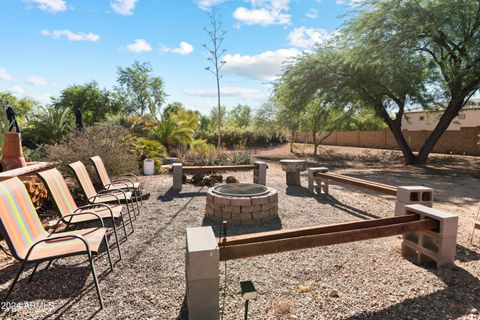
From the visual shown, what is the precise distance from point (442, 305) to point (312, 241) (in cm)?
114

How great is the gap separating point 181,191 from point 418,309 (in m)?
5.28

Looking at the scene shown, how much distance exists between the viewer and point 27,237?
2.58 meters

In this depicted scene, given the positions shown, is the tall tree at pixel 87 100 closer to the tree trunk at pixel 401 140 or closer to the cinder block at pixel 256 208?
the tree trunk at pixel 401 140

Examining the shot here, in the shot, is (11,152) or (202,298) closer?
(202,298)

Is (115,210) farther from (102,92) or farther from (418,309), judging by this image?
(102,92)

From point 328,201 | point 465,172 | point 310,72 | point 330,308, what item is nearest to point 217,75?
point 310,72

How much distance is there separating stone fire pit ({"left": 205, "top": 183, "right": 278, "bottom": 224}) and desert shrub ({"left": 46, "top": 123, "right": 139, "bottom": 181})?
319cm

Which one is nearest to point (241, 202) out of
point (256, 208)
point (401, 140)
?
point (256, 208)

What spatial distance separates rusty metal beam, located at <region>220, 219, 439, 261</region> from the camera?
2.33 meters

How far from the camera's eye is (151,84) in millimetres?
39219

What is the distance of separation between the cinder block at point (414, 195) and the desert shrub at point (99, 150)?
5882mm

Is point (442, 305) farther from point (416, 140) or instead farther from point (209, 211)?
point (416, 140)

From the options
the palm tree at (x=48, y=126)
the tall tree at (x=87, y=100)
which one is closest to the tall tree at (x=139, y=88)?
the tall tree at (x=87, y=100)

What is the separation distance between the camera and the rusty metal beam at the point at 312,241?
91.9 inches
